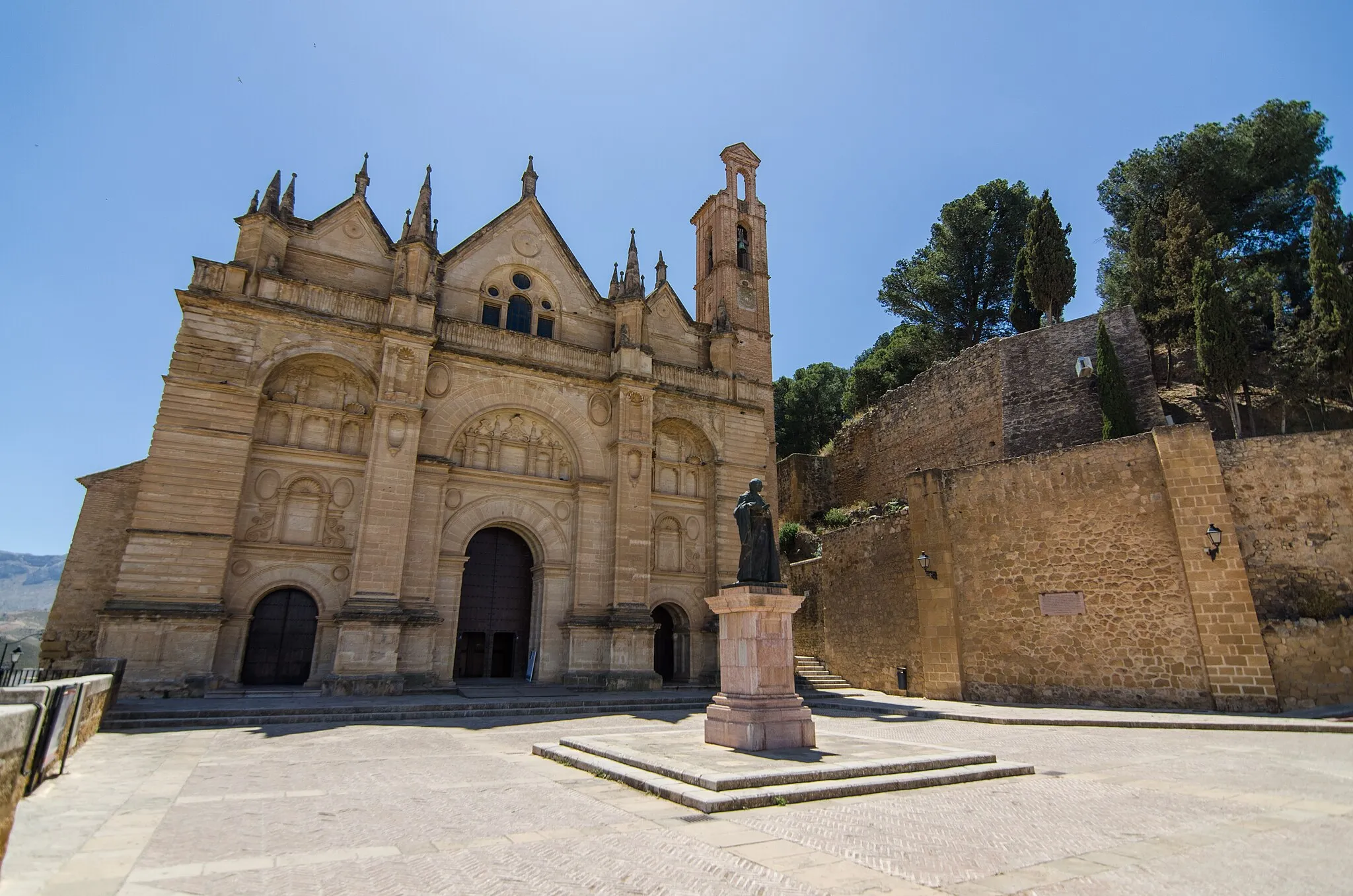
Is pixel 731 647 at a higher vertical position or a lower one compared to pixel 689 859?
higher

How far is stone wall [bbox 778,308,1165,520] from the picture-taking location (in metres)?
24.7

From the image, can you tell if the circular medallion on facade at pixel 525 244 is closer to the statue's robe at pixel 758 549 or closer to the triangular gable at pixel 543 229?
the triangular gable at pixel 543 229

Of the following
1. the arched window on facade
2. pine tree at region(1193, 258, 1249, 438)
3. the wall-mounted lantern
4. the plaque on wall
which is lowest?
the plaque on wall

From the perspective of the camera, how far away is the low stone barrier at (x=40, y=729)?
11.2 feet

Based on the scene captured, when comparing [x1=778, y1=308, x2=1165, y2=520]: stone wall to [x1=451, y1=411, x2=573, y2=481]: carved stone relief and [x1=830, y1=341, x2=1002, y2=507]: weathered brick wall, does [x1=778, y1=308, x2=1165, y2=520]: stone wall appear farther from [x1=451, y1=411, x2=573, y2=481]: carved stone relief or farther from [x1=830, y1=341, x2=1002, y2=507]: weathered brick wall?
[x1=451, y1=411, x2=573, y2=481]: carved stone relief

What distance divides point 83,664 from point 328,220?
43.4 ft

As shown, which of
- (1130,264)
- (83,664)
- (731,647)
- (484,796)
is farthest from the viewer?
(1130,264)

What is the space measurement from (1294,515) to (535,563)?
18.4 meters

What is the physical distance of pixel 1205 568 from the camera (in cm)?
1442

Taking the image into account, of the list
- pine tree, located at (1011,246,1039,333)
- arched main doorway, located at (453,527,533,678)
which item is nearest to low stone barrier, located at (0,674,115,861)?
arched main doorway, located at (453,527,533,678)

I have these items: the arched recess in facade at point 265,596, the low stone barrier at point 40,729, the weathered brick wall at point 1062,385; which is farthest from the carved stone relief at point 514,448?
the weathered brick wall at point 1062,385

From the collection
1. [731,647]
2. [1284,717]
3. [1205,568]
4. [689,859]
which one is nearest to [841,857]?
[689,859]

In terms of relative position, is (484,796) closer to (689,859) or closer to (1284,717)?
(689,859)

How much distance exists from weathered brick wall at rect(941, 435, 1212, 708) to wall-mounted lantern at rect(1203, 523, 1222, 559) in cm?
62
